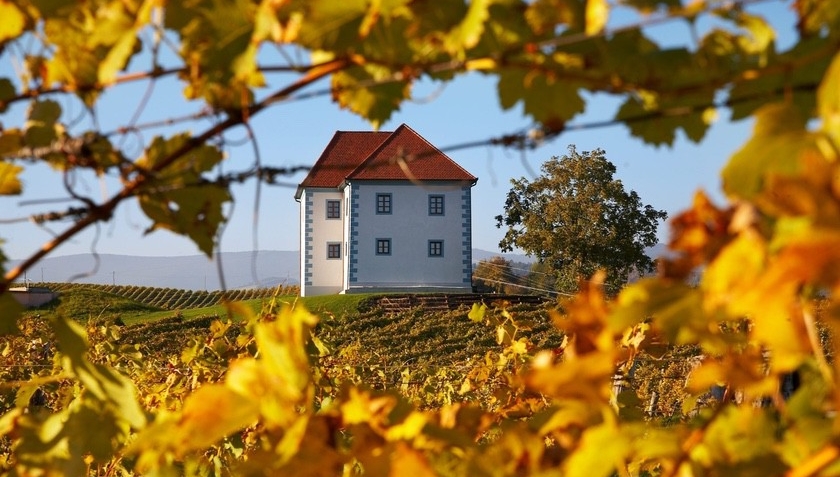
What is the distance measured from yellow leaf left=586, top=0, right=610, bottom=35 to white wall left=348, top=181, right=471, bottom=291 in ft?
92.8

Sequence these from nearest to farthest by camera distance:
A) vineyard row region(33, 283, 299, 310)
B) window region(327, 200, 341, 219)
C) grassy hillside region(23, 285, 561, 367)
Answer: grassy hillside region(23, 285, 561, 367) → window region(327, 200, 341, 219) → vineyard row region(33, 283, 299, 310)

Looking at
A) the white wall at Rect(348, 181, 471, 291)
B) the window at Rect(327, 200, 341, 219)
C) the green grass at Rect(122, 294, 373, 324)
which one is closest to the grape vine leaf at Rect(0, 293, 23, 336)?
the green grass at Rect(122, 294, 373, 324)

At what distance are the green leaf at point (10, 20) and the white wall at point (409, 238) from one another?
28099 mm

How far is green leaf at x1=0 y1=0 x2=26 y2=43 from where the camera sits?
0.87 metres

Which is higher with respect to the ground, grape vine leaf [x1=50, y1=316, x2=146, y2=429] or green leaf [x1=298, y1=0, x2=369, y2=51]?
green leaf [x1=298, y1=0, x2=369, y2=51]

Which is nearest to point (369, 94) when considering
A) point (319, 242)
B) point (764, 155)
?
point (764, 155)

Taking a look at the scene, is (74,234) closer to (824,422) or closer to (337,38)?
(337,38)

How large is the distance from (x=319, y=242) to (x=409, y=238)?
11.4ft

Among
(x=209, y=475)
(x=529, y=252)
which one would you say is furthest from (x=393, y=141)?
(x=209, y=475)

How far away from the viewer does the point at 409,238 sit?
2975 centimetres

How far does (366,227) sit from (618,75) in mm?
28826

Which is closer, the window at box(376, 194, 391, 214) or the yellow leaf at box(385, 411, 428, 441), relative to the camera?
the yellow leaf at box(385, 411, 428, 441)

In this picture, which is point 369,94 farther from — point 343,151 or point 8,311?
point 343,151

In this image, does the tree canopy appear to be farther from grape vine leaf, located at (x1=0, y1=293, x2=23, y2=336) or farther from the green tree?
the green tree
